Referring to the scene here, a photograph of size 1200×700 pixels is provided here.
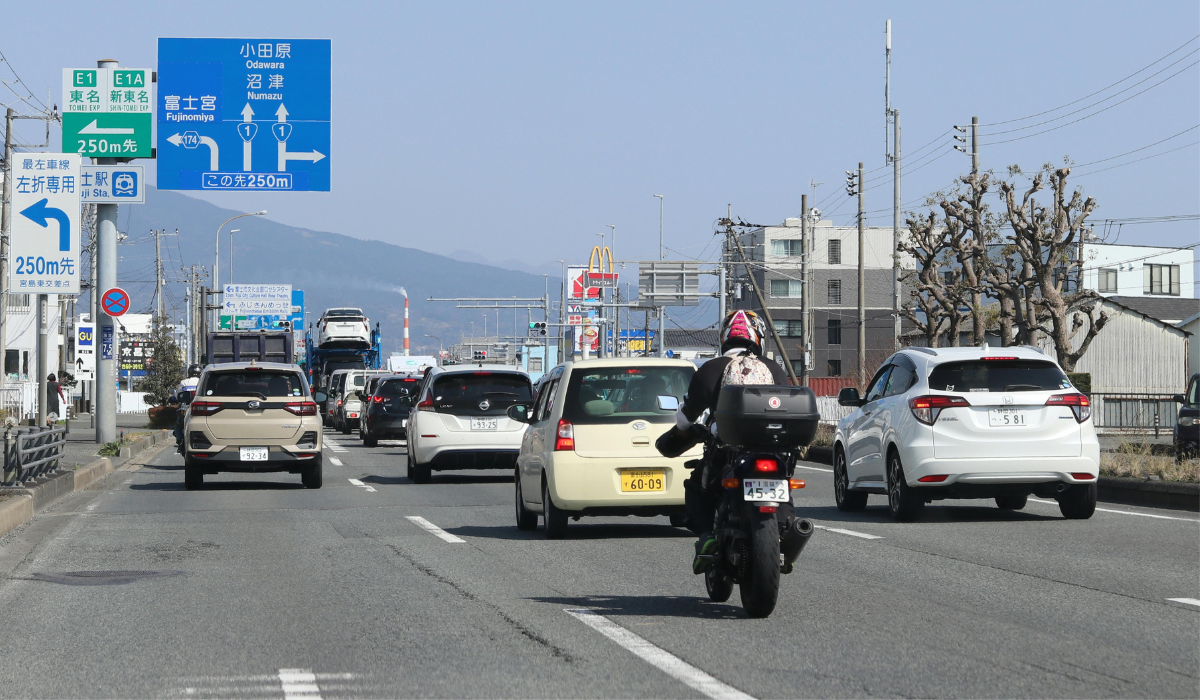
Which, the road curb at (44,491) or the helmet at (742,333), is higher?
the helmet at (742,333)

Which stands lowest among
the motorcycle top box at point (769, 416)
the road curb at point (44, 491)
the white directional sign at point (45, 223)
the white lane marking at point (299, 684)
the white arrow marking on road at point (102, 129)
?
the road curb at point (44, 491)

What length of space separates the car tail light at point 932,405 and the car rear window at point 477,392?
872 centimetres

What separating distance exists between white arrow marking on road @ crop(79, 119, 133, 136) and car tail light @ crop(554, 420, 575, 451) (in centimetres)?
1986

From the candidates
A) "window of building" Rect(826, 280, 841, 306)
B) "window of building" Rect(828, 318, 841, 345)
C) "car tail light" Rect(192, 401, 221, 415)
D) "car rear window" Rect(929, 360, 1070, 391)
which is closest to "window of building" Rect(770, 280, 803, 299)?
"window of building" Rect(826, 280, 841, 306)

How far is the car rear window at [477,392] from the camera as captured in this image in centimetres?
2111

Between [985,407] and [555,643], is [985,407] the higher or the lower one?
the higher one

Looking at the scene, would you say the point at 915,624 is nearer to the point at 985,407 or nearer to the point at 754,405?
the point at 754,405

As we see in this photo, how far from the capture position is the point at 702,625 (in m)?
7.61

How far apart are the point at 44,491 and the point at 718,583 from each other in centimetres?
1100

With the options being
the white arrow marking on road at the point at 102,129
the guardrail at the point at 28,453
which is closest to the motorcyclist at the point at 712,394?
the guardrail at the point at 28,453

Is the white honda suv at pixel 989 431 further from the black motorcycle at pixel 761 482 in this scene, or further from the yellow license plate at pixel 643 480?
the black motorcycle at pixel 761 482

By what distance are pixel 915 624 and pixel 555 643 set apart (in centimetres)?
202

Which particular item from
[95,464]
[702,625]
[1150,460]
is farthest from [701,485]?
[95,464]

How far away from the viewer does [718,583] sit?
8117 millimetres
